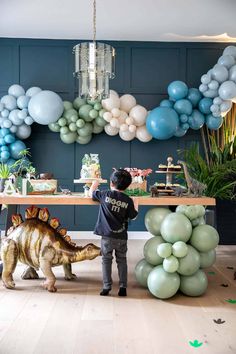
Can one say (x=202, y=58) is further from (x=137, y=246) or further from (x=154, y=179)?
(x=137, y=246)

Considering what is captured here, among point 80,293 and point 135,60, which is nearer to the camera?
point 80,293

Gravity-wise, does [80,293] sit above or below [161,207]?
below

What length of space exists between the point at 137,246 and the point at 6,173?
240 centimetres

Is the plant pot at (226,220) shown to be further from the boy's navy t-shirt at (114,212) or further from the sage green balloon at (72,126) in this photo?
the boy's navy t-shirt at (114,212)

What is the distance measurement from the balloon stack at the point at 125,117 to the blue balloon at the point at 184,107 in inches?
18.0

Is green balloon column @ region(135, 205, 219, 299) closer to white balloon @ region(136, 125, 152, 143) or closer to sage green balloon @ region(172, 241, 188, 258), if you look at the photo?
sage green balloon @ region(172, 241, 188, 258)

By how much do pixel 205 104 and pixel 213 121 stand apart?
27cm

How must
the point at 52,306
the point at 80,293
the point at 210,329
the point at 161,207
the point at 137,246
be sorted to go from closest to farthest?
the point at 210,329 < the point at 52,306 < the point at 80,293 < the point at 161,207 < the point at 137,246

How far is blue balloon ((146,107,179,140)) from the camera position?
17.0 ft

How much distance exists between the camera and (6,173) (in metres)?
3.79

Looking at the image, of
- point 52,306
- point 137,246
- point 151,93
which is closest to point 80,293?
point 52,306

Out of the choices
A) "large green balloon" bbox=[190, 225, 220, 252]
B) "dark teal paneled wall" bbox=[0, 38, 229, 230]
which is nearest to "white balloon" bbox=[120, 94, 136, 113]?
"dark teal paneled wall" bbox=[0, 38, 229, 230]

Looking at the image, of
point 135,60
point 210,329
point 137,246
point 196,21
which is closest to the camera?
point 210,329

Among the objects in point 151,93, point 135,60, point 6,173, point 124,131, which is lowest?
point 6,173
